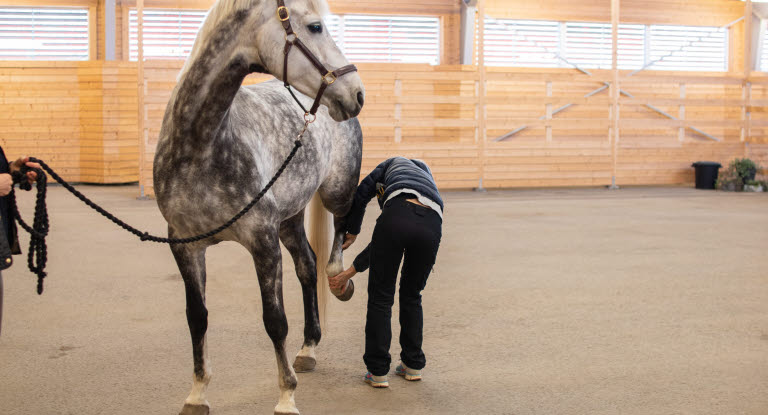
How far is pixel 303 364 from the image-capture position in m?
3.75

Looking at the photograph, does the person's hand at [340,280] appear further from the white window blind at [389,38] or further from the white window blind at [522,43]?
the white window blind at [522,43]

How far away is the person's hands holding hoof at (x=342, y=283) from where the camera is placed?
3.67 metres

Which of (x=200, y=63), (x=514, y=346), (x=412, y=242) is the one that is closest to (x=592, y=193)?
(x=514, y=346)

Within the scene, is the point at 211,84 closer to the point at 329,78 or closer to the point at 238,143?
the point at 238,143

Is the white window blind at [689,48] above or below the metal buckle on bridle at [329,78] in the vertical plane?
above

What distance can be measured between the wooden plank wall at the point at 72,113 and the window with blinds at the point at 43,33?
1.02 metres

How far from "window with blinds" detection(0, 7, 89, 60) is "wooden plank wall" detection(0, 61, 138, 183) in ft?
3.34

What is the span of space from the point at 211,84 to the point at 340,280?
1351 mm

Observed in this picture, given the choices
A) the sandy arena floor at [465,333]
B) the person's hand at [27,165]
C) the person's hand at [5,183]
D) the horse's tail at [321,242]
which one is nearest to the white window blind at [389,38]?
the sandy arena floor at [465,333]

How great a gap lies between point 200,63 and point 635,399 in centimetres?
233

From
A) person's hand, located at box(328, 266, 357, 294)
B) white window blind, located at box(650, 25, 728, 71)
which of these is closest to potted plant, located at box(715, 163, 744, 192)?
white window blind, located at box(650, 25, 728, 71)

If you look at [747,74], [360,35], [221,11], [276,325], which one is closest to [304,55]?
[221,11]

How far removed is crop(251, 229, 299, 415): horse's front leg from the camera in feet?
9.64

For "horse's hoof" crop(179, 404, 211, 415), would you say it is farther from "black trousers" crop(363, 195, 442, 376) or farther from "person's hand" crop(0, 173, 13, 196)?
"person's hand" crop(0, 173, 13, 196)
